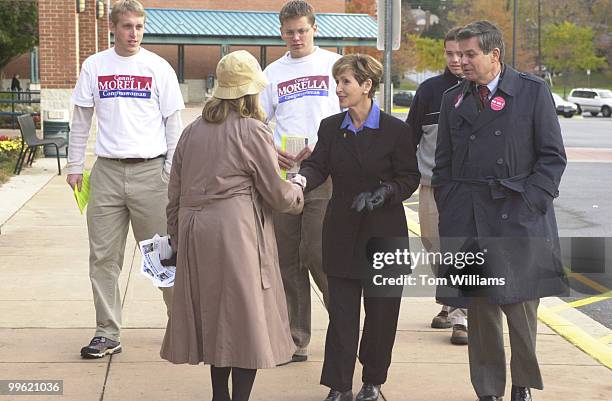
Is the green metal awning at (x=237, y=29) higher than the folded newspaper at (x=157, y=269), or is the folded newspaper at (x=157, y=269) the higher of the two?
the green metal awning at (x=237, y=29)

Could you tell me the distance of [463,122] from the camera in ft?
17.4

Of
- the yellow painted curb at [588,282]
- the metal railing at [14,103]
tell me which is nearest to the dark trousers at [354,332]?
the yellow painted curb at [588,282]

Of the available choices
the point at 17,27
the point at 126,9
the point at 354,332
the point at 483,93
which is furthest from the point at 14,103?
the point at 483,93

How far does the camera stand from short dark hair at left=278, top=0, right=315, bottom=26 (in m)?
6.07

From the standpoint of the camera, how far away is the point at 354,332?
17.9 ft

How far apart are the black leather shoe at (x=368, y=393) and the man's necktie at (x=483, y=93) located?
A: 161 centimetres

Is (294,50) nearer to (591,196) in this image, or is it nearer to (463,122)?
(463,122)

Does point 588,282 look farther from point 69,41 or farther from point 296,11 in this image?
point 69,41

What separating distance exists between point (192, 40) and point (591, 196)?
4012 centimetres

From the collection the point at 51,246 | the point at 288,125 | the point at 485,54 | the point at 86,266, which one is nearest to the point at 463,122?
the point at 485,54

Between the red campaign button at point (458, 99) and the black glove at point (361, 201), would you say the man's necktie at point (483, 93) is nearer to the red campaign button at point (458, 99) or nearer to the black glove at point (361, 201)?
the red campaign button at point (458, 99)

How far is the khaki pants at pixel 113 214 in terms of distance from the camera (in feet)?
20.6

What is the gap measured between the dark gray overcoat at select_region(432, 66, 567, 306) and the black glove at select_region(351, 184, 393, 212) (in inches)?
12.7

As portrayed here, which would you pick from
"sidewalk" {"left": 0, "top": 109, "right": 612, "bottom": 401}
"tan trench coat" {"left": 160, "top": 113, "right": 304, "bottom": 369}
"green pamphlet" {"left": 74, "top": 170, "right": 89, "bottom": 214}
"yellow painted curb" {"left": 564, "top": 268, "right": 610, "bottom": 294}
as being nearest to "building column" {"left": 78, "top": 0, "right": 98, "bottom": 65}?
"sidewalk" {"left": 0, "top": 109, "right": 612, "bottom": 401}
